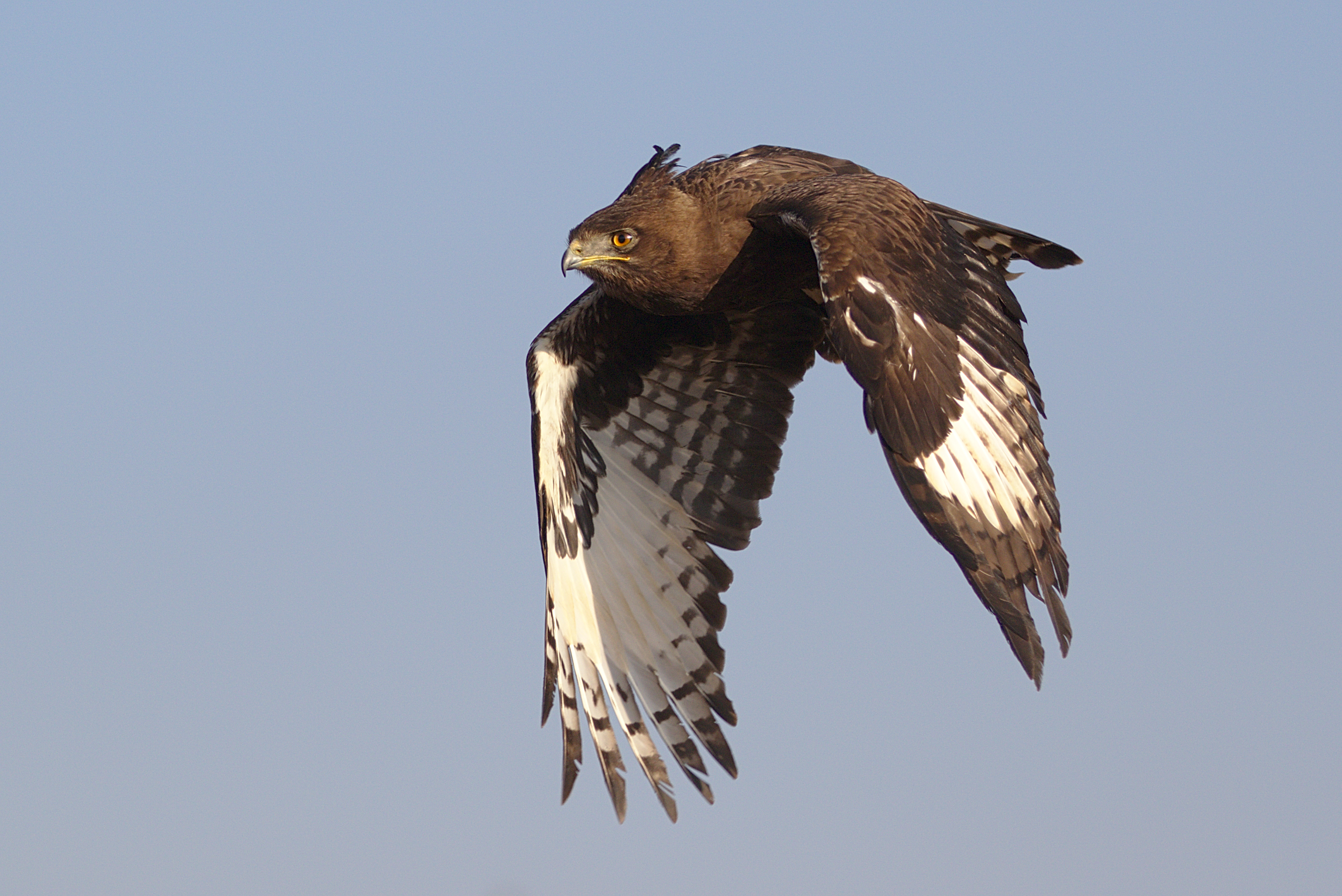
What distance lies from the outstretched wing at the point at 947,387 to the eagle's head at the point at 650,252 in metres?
0.71

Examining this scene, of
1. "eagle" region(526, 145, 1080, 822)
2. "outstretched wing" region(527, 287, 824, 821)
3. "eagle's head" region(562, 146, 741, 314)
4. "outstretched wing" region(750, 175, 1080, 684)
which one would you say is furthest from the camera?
"outstretched wing" region(527, 287, 824, 821)

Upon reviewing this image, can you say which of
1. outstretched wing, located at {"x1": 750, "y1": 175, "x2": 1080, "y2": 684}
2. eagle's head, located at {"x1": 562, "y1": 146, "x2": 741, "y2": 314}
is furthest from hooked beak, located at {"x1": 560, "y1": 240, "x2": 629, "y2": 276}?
outstretched wing, located at {"x1": 750, "y1": 175, "x2": 1080, "y2": 684}

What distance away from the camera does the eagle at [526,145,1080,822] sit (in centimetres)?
718

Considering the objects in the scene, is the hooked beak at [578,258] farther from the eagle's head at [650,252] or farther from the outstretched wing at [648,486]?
the outstretched wing at [648,486]

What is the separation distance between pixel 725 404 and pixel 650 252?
70.5 inches

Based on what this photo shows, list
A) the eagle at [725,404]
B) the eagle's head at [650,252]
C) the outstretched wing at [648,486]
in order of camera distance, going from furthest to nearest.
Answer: the outstretched wing at [648,486], the eagle's head at [650,252], the eagle at [725,404]

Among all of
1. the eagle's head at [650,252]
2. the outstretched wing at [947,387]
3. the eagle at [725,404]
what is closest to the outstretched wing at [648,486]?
the eagle at [725,404]

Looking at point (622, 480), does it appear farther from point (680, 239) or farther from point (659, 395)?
point (680, 239)

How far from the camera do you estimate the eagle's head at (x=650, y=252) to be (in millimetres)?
8766

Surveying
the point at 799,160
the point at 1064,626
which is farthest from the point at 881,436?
the point at 799,160

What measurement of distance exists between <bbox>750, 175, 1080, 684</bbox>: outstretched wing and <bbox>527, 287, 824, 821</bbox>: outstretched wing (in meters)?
1.90

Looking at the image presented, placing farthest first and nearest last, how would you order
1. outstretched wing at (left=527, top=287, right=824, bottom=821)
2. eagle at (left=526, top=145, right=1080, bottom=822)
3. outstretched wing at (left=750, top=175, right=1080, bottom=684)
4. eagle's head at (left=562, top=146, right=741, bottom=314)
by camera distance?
outstretched wing at (left=527, top=287, right=824, bottom=821) < eagle's head at (left=562, top=146, right=741, bottom=314) < eagle at (left=526, top=145, right=1080, bottom=822) < outstretched wing at (left=750, top=175, right=1080, bottom=684)

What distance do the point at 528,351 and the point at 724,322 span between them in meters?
1.24

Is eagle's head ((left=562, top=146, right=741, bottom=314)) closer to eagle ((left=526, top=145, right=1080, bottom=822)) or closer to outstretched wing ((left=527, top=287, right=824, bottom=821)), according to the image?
eagle ((left=526, top=145, right=1080, bottom=822))
